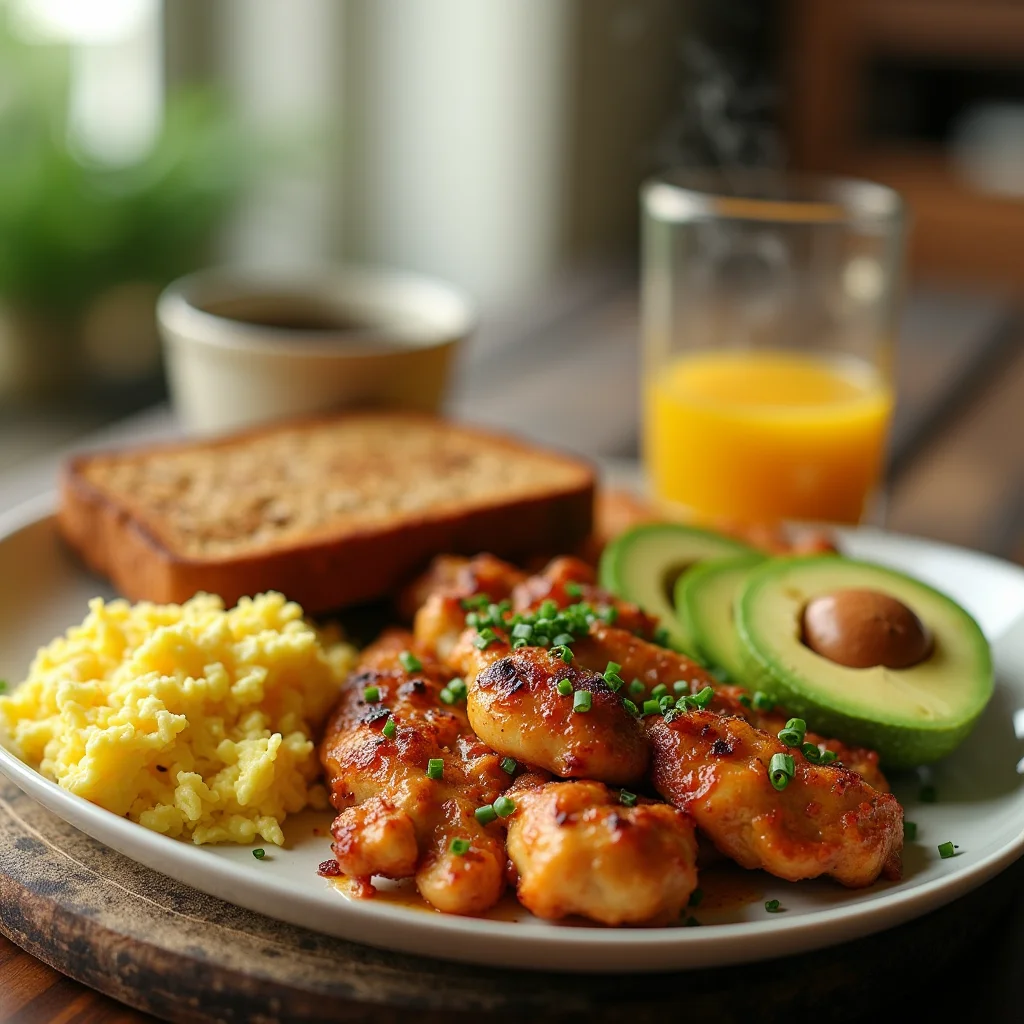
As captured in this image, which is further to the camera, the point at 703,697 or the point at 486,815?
the point at 703,697

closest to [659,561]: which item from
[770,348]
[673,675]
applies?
[673,675]

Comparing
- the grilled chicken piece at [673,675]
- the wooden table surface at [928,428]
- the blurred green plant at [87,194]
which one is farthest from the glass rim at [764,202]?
the blurred green plant at [87,194]

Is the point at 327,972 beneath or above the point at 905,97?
beneath

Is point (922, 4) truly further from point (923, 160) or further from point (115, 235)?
point (115, 235)

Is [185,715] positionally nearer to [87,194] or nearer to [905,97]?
[87,194]

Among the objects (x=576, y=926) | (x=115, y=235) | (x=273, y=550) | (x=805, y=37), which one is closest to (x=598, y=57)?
(x=805, y=37)

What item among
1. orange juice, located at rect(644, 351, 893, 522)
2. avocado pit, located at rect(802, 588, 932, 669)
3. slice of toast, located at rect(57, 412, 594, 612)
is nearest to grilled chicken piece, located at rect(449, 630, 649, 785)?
avocado pit, located at rect(802, 588, 932, 669)

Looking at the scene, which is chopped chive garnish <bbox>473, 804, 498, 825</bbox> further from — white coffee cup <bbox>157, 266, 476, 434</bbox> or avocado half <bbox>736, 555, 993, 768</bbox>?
white coffee cup <bbox>157, 266, 476, 434</bbox>
